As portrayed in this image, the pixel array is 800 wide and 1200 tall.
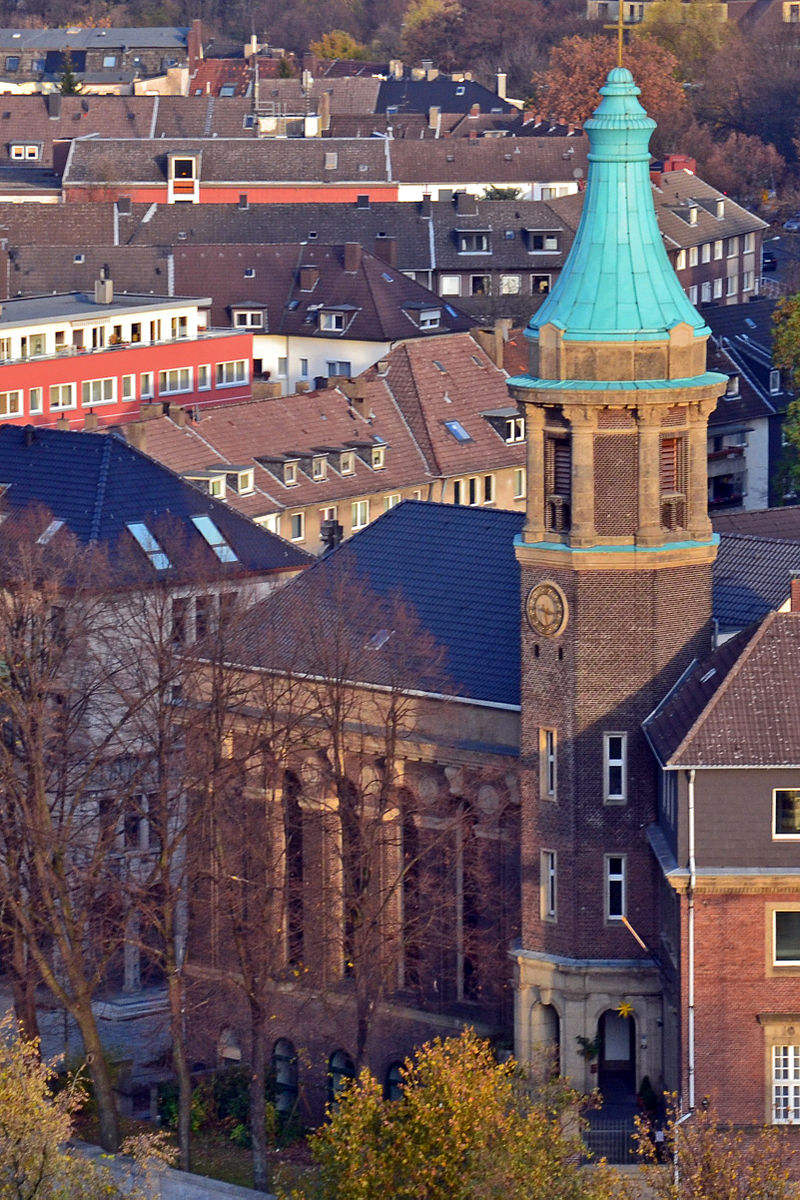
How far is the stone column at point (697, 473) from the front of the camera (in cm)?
7888

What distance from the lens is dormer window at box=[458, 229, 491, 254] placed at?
192625mm

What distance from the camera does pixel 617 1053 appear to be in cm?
8119

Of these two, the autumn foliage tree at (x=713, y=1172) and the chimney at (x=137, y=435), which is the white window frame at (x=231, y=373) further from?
the autumn foliage tree at (x=713, y=1172)

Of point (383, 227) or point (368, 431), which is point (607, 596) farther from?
point (383, 227)

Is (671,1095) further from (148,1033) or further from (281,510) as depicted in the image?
(281,510)

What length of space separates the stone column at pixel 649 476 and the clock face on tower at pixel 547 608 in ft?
7.64

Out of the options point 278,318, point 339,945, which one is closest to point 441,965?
point 339,945

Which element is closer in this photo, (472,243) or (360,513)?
(360,513)

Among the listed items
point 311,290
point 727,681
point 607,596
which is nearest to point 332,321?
point 311,290

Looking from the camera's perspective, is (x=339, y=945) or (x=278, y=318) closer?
(x=339, y=945)

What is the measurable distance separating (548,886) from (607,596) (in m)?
7.32

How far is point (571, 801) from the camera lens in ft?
263

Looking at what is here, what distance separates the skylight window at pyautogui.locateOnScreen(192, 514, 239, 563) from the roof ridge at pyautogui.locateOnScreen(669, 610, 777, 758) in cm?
2945

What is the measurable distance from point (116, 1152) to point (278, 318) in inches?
3599
